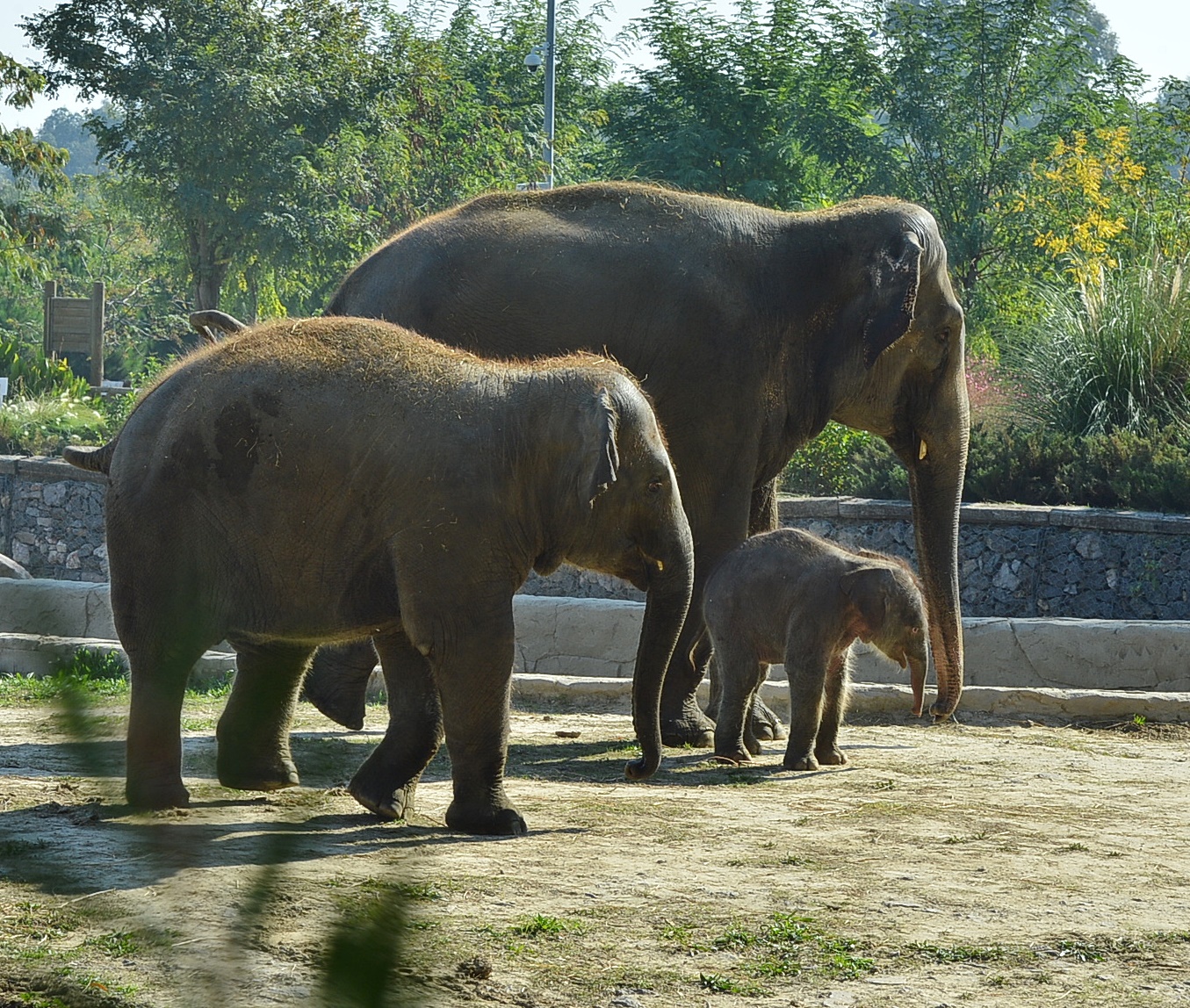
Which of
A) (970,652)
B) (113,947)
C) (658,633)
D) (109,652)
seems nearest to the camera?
(113,947)

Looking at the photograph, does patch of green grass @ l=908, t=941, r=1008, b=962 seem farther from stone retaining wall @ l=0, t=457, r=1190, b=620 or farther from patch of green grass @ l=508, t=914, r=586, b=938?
stone retaining wall @ l=0, t=457, r=1190, b=620

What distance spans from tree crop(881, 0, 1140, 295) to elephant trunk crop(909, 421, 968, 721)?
1582cm

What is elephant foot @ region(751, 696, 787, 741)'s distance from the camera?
26.4 feet

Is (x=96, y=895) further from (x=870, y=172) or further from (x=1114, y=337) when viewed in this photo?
(x=870, y=172)

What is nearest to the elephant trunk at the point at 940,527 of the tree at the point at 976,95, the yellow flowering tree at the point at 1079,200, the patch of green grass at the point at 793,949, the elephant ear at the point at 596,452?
the elephant ear at the point at 596,452

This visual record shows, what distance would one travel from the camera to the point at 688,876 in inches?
183

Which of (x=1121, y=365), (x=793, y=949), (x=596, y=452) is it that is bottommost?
(x=793, y=949)

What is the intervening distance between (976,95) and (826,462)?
11.9 meters

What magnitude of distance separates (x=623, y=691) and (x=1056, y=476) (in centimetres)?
566

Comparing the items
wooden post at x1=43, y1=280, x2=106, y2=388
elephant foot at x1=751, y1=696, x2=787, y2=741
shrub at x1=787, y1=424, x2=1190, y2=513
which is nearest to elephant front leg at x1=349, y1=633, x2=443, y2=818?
elephant foot at x1=751, y1=696, x2=787, y2=741

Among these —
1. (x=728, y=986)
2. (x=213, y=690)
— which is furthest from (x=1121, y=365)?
(x=728, y=986)

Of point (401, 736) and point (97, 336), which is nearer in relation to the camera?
point (401, 736)

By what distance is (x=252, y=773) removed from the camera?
5.79 metres

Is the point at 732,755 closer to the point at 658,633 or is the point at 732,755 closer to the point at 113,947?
the point at 658,633
